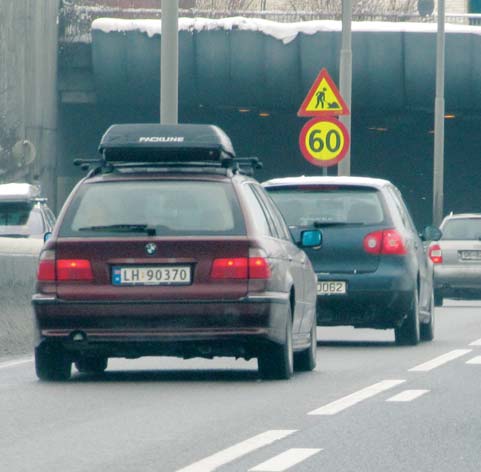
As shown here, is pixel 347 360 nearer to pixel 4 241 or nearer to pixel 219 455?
pixel 4 241

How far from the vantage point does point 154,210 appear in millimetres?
13969

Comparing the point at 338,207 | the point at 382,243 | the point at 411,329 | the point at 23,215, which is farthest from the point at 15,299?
the point at 23,215

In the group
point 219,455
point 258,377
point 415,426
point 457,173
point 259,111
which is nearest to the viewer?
point 219,455

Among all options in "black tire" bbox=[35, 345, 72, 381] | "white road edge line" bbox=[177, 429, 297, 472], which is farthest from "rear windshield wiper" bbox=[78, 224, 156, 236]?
"white road edge line" bbox=[177, 429, 297, 472]

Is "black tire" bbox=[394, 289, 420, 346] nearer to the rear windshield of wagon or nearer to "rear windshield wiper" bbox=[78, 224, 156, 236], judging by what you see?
the rear windshield of wagon

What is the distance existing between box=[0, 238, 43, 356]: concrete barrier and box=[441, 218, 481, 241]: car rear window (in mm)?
13774

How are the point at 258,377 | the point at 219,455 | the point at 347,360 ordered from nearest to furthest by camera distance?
the point at 219,455, the point at 258,377, the point at 347,360

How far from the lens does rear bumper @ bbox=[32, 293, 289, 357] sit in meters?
13.6

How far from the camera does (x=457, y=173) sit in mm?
57281

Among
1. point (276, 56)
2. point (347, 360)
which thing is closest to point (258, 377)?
point (347, 360)

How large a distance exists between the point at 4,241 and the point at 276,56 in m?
26.0

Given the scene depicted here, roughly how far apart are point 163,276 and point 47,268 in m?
0.82

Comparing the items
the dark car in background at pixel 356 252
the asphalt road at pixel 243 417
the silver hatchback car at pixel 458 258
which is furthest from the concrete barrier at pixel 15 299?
the silver hatchback car at pixel 458 258

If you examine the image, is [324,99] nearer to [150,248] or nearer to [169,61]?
[169,61]
